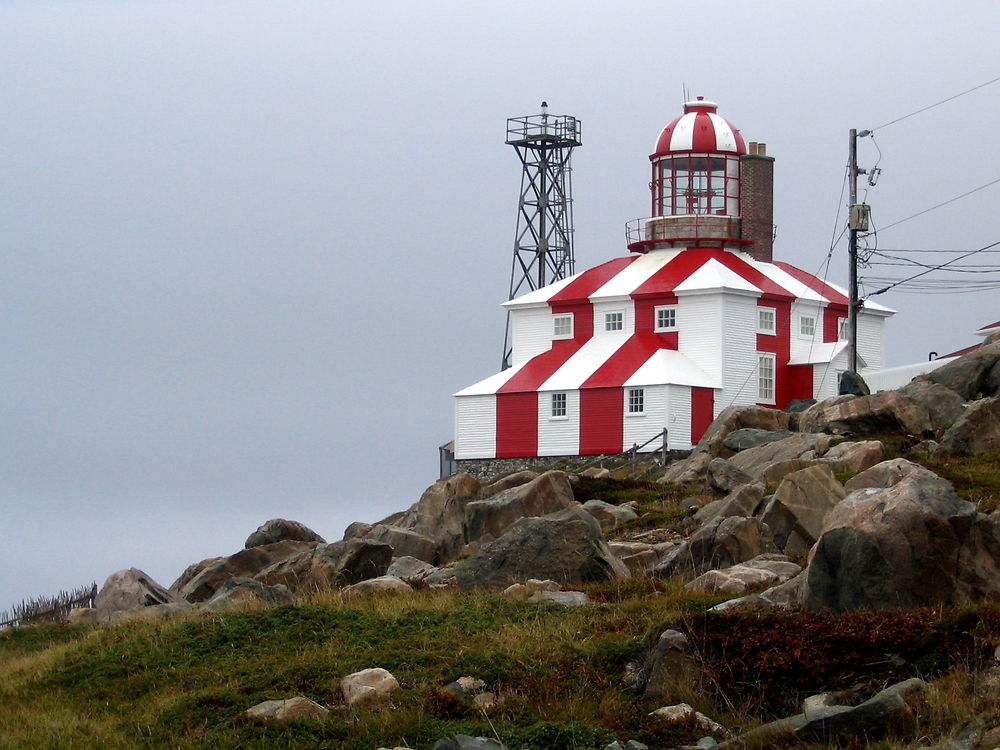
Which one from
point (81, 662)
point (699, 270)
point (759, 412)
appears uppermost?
point (699, 270)

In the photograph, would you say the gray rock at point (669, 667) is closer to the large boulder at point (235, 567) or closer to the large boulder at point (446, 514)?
the large boulder at point (235, 567)

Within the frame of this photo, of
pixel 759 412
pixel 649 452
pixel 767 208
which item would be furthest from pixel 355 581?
pixel 767 208

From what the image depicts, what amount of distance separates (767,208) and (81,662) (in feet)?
136

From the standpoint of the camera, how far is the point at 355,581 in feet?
67.2

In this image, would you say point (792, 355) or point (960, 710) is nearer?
point (960, 710)

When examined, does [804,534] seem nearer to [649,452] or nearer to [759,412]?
[759,412]

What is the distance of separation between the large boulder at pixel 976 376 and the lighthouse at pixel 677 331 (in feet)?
42.6

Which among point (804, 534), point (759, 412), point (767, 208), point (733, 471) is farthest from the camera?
point (767, 208)

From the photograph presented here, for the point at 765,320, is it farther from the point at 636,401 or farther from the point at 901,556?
the point at 901,556

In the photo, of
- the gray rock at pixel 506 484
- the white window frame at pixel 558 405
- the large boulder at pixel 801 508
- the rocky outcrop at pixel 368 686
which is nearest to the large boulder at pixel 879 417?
the gray rock at pixel 506 484

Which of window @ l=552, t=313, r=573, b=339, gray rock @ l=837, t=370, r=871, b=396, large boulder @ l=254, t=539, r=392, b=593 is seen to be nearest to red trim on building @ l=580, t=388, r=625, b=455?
window @ l=552, t=313, r=573, b=339

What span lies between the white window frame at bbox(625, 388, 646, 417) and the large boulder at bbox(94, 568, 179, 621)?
27.3 m

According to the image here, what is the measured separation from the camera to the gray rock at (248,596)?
17000 millimetres

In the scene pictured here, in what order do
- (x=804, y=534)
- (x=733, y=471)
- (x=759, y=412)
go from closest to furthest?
(x=804, y=534) → (x=733, y=471) → (x=759, y=412)
